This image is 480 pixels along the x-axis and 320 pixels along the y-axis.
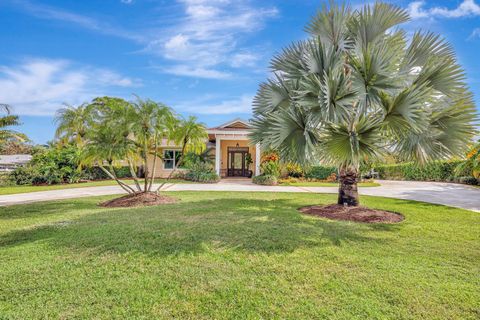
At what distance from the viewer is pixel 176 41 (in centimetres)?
1386

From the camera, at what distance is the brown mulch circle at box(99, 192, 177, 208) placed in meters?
9.88

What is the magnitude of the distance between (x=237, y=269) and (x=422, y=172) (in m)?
25.5

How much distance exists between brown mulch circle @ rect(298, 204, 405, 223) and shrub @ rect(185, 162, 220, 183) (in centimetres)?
1245

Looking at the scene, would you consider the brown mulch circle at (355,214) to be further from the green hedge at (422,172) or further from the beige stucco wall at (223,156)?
the beige stucco wall at (223,156)

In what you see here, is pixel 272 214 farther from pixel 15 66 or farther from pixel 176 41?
pixel 15 66

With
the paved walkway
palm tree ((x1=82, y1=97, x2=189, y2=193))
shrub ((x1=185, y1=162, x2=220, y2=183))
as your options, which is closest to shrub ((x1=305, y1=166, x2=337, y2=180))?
the paved walkway

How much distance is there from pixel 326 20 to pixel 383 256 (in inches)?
265

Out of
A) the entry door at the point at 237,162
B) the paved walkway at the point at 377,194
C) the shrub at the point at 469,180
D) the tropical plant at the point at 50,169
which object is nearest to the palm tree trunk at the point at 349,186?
the paved walkway at the point at 377,194

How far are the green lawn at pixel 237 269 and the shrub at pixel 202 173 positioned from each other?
1338 centimetres

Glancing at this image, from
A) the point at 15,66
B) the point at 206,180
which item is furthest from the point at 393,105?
the point at 15,66

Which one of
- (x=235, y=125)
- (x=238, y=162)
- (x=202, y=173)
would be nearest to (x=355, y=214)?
(x=202, y=173)

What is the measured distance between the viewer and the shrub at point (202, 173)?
A: 20.5 m

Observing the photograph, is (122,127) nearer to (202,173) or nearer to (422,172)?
(202,173)

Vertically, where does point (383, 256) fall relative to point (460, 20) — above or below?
below
